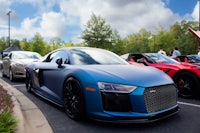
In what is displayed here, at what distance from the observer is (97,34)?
37375 mm

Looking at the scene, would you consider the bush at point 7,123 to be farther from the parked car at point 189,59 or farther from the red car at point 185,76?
Result: the parked car at point 189,59

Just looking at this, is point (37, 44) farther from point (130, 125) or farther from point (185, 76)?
point (130, 125)

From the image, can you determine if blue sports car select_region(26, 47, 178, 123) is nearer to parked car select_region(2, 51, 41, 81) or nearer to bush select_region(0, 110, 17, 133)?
bush select_region(0, 110, 17, 133)

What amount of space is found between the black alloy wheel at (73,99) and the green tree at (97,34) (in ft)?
109

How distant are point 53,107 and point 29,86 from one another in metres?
1.86

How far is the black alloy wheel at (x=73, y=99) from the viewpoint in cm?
369

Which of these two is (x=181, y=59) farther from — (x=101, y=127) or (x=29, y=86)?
(x=101, y=127)

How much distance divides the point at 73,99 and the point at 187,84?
3.32 meters

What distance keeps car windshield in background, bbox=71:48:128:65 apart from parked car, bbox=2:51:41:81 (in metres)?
4.73

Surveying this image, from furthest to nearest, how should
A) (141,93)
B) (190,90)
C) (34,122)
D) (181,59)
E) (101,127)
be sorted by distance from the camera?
(181,59), (190,90), (34,122), (101,127), (141,93)

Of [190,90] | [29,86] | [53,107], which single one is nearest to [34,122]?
[53,107]

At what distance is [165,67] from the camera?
6488 mm

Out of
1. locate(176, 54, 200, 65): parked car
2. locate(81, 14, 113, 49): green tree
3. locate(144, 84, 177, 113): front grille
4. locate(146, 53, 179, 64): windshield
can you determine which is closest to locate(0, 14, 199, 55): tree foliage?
locate(81, 14, 113, 49): green tree

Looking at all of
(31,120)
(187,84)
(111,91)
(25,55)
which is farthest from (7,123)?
(25,55)
